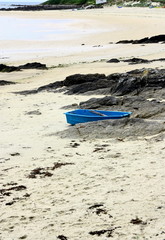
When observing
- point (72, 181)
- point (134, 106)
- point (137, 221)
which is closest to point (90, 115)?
point (134, 106)

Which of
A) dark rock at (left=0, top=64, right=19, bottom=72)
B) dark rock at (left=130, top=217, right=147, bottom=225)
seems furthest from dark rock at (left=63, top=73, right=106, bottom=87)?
dark rock at (left=130, top=217, right=147, bottom=225)

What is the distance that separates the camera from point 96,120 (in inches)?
396

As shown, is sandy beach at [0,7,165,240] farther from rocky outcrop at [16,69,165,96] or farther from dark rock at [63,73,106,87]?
dark rock at [63,73,106,87]

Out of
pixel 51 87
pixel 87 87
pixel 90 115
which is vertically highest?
pixel 90 115

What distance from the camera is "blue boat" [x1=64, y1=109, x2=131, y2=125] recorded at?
1002 centimetres

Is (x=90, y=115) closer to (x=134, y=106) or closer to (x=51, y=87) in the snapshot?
(x=134, y=106)

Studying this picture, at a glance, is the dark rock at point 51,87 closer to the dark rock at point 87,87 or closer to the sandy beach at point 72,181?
the dark rock at point 87,87

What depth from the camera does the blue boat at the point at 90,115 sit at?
32.9 feet

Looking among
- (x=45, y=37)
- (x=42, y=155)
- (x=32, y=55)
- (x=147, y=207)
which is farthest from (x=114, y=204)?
(x=45, y=37)

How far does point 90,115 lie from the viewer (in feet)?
35.2

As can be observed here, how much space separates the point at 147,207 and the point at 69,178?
5.32ft

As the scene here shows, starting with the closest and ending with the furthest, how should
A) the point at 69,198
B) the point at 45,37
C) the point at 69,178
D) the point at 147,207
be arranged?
the point at 147,207 → the point at 69,198 → the point at 69,178 → the point at 45,37

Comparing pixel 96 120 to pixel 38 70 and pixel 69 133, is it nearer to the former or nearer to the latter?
pixel 69 133

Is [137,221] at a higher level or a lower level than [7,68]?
higher
